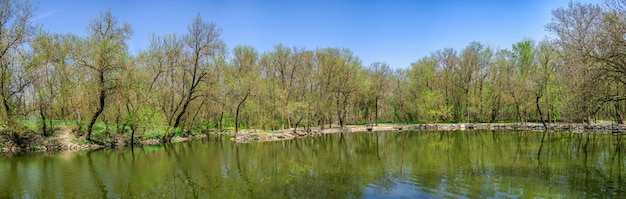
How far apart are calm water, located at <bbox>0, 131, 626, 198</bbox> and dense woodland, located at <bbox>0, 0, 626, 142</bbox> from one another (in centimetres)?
433

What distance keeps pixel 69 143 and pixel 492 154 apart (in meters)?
35.5

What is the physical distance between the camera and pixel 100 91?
103ft

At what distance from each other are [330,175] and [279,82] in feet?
122

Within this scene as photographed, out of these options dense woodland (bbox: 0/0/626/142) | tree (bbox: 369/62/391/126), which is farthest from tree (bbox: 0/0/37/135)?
tree (bbox: 369/62/391/126)

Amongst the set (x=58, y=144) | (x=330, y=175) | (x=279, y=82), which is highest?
(x=279, y=82)

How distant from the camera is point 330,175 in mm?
17859

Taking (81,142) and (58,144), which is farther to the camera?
(81,142)

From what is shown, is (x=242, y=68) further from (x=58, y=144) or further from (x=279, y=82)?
(x=58, y=144)

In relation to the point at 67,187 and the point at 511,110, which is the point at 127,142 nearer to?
the point at 67,187

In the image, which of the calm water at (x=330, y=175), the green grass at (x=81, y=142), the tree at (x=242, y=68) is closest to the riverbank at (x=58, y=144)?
the green grass at (x=81, y=142)

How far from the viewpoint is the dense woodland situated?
21.9 m

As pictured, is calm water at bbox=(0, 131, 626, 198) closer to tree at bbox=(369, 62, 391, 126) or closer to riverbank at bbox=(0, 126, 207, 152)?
riverbank at bbox=(0, 126, 207, 152)

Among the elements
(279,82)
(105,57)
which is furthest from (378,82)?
(105,57)

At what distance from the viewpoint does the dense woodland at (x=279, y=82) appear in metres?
21.9
